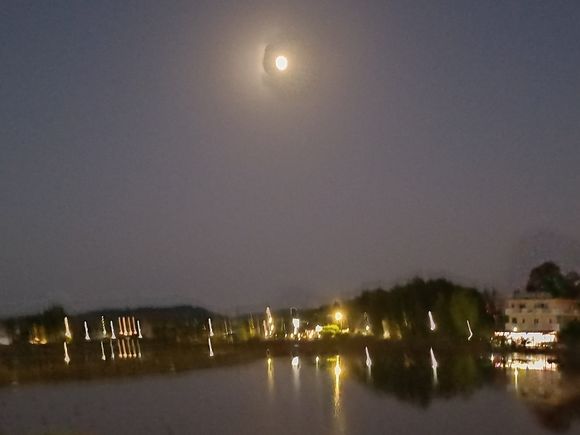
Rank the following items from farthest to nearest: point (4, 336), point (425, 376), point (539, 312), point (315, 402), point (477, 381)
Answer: point (4, 336) → point (539, 312) → point (425, 376) → point (477, 381) → point (315, 402)

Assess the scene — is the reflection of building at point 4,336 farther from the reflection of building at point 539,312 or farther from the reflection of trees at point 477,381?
the reflection of building at point 539,312

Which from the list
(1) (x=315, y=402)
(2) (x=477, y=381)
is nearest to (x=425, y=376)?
(2) (x=477, y=381)

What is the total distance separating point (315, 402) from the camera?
13.0m

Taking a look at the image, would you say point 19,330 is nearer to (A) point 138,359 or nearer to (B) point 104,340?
(B) point 104,340

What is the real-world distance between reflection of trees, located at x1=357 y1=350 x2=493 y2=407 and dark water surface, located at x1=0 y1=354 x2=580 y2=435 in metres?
0.02

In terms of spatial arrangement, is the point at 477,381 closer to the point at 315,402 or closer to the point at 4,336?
the point at 315,402

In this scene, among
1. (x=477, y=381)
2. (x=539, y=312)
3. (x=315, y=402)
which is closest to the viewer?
(x=315, y=402)

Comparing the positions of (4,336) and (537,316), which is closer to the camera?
(537,316)

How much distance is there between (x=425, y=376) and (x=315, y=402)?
208 inches

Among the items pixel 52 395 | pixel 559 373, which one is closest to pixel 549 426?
pixel 559 373

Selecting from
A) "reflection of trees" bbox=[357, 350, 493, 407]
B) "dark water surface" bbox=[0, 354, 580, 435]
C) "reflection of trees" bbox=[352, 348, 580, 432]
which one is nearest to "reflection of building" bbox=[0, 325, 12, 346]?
"dark water surface" bbox=[0, 354, 580, 435]

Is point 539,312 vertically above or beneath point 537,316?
above

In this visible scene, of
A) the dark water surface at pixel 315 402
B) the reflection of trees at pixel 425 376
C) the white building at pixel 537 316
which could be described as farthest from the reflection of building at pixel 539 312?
the dark water surface at pixel 315 402

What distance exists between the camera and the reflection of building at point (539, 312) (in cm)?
2741
